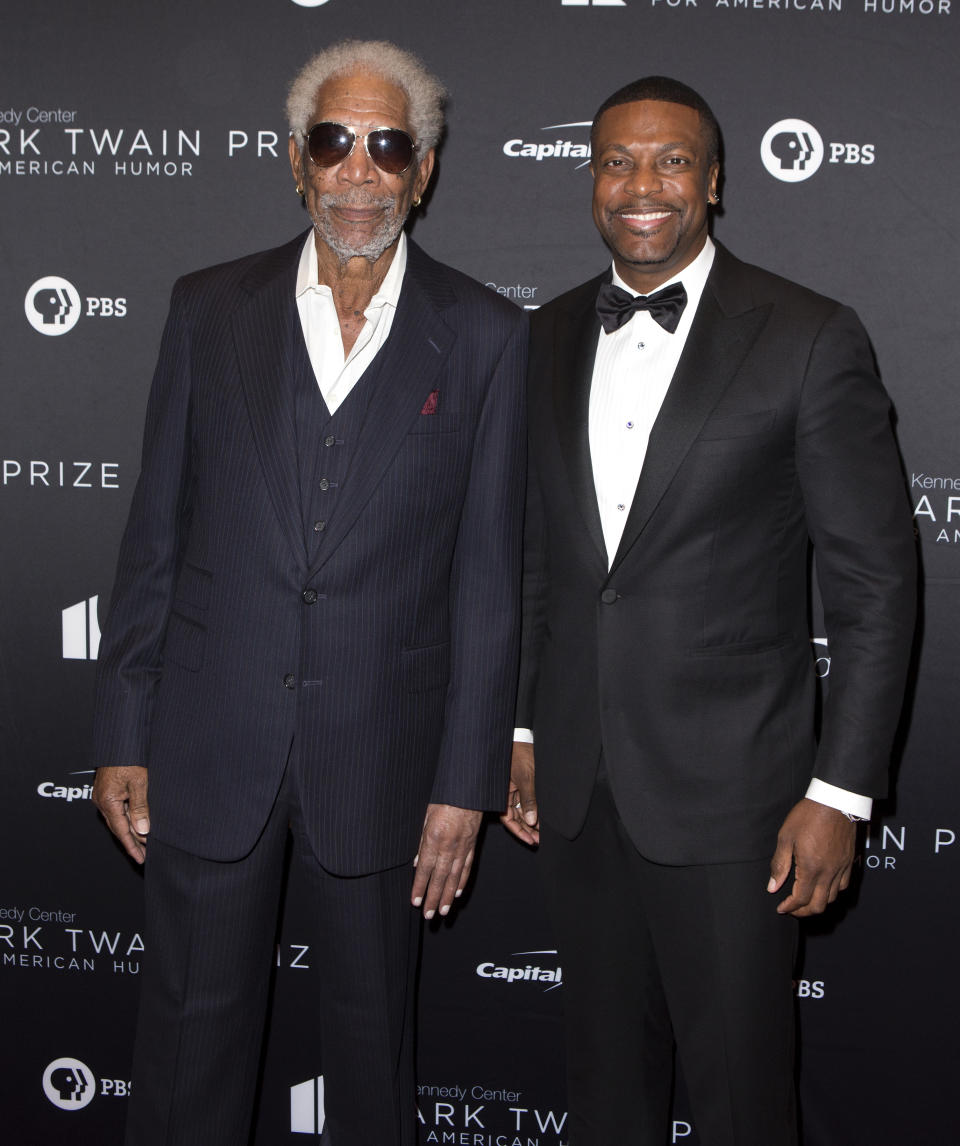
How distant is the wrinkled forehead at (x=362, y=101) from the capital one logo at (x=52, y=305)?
100cm

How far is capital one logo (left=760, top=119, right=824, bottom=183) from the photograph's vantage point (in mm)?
2479

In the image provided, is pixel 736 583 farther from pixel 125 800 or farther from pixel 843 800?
pixel 125 800

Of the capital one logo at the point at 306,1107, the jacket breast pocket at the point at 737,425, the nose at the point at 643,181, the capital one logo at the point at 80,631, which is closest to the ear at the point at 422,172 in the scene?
the nose at the point at 643,181

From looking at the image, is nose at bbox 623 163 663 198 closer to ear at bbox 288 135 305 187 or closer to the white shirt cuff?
ear at bbox 288 135 305 187

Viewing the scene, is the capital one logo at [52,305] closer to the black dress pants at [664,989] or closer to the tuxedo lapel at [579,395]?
the tuxedo lapel at [579,395]

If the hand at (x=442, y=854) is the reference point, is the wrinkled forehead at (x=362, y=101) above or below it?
above

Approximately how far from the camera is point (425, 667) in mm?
1955

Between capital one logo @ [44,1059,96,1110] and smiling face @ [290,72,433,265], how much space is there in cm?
226

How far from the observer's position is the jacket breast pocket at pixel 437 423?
188 centimetres

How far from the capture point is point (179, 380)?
6.47 feet

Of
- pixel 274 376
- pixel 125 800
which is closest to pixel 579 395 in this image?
pixel 274 376

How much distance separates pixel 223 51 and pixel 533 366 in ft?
3.78

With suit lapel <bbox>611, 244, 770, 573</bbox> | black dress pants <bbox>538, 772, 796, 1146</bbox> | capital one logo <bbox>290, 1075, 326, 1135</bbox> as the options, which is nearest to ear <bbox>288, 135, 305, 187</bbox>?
suit lapel <bbox>611, 244, 770, 573</bbox>

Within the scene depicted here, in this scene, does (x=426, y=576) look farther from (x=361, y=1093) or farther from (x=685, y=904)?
(x=361, y=1093)
